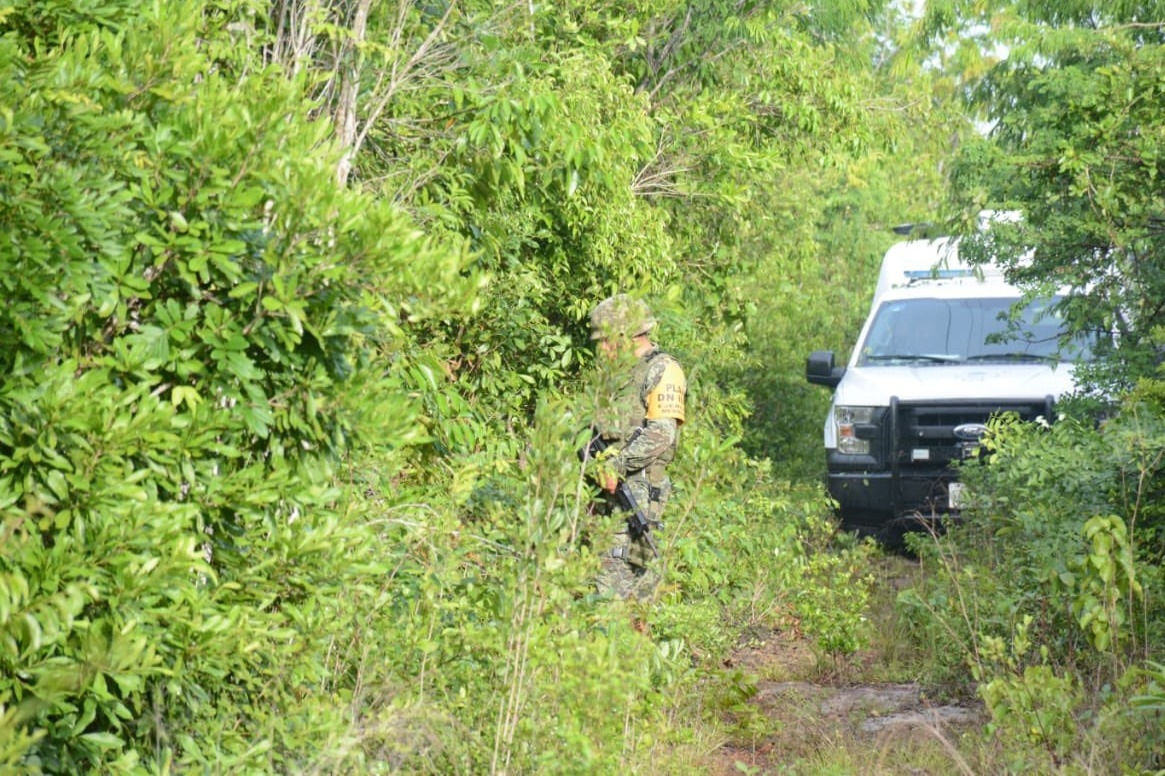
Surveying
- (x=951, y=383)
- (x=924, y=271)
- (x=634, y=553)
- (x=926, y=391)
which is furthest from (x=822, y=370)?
(x=634, y=553)

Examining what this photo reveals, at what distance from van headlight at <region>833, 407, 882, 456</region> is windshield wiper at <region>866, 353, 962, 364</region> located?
0.78 metres

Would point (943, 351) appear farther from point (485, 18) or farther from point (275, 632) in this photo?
point (275, 632)

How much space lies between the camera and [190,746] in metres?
3.63

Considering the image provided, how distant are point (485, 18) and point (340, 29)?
1.06 metres

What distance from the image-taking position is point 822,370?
1105cm

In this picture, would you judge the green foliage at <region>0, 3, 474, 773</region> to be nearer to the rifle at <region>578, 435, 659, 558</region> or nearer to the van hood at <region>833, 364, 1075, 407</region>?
the rifle at <region>578, 435, 659, 558</region>

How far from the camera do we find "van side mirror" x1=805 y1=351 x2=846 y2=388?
36.1 feet

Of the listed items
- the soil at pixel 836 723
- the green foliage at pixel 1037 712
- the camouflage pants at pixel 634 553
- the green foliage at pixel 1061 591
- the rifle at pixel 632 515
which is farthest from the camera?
the camouflage pants at pixel 634 553

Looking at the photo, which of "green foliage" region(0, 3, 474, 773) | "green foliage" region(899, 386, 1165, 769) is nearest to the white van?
"green foliage" region(899, 386, 1165, 769)

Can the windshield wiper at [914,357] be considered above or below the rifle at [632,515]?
below

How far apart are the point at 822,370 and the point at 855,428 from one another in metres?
0.60

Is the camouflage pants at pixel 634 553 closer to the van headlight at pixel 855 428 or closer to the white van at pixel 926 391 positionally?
the white van at pixel 926 391

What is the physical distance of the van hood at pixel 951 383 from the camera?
33.4ft

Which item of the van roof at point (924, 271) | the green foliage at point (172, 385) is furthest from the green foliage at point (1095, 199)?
the green foliage at point (172, 385)
